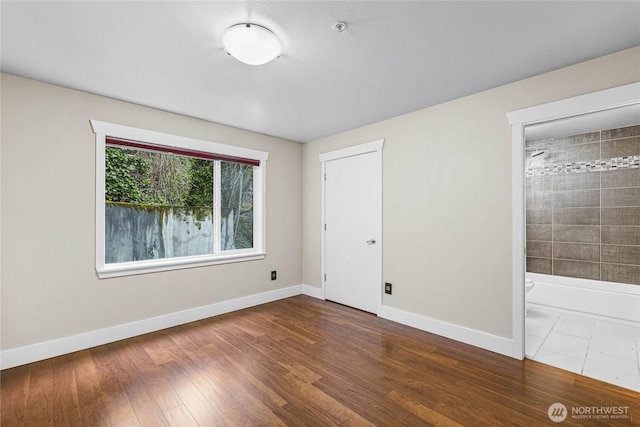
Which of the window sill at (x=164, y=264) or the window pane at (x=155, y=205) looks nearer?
the window sill at (x=164, y=264)

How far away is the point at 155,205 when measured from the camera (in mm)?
3188

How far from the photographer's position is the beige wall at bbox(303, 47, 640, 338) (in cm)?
237

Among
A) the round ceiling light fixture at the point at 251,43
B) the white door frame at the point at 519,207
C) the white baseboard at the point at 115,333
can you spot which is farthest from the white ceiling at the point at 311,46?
the white baseboard at the point at 115,333

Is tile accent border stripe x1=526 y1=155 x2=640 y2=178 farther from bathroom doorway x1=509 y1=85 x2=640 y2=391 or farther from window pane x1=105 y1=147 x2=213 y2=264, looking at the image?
window pane x1=105 y1=147 x2=213 y2=264

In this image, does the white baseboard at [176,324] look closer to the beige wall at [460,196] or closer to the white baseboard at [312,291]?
the beige wall at [460,196]

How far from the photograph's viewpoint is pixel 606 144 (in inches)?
151

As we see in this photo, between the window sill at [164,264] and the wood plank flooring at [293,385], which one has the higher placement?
the window sill at [164,264]

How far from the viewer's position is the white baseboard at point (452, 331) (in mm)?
2488

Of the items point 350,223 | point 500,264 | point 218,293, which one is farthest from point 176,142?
point 500,264

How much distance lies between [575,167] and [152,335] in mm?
5686

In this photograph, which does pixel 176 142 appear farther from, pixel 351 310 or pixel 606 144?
pixel 606 144

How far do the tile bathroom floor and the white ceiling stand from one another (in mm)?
2319

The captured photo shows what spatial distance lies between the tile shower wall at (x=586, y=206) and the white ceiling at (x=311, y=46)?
2.56 meters

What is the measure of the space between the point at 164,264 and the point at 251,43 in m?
2.38
